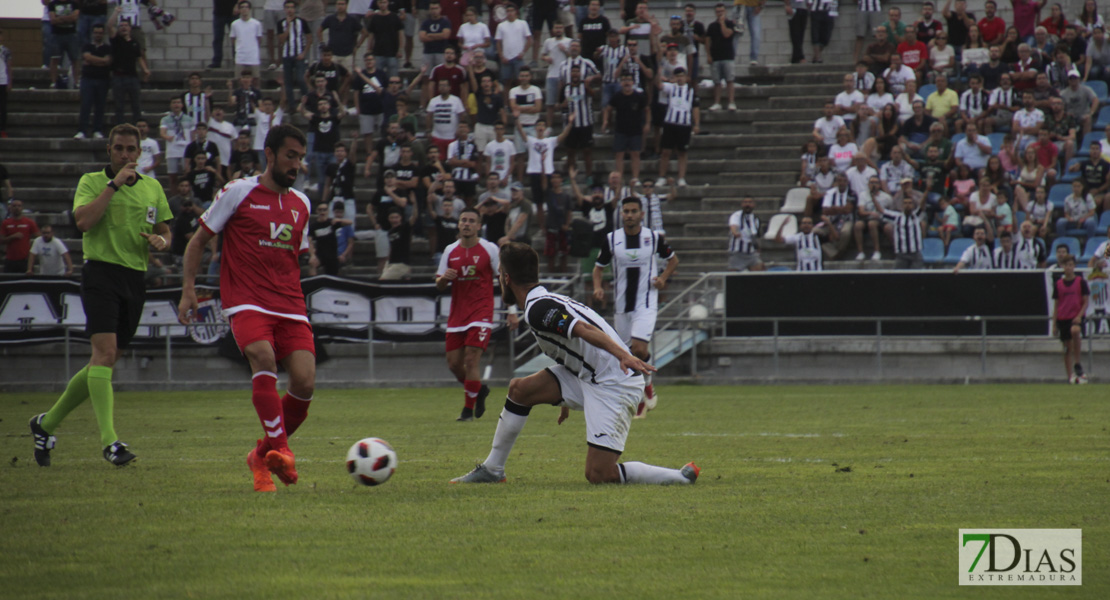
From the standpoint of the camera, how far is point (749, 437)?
11453 millimetres

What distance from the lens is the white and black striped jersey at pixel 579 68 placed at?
2392cm

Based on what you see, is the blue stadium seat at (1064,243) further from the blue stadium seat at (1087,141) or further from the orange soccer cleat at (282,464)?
the orange soccer cleat at (282,464)

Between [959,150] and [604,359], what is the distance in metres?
17.0

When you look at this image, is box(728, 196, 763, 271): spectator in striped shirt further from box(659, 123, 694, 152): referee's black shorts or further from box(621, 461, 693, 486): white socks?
box(621, 461, 693, 486): white socks

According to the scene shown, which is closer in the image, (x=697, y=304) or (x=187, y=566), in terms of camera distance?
(x=187, y=566)

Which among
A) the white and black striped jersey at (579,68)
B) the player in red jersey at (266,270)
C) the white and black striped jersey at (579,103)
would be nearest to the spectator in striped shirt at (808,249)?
the white and black striped jersey at (579,103)

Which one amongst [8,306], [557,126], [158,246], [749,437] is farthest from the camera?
[557,126]

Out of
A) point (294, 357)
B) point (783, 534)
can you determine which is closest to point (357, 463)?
point (294, 357)

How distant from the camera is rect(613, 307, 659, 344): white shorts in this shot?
1428cm

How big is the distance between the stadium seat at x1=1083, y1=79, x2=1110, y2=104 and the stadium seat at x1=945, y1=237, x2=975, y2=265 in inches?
197

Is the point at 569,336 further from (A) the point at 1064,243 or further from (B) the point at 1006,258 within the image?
(A) the point at 1064,243

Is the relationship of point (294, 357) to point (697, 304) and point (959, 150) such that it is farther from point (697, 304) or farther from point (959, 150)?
point (959, 150)

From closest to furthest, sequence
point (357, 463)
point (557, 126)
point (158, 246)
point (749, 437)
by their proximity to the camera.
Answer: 1. point (357, 463)
2. point (158, 246)
3. point (749, 437)
4. point (557, 126)

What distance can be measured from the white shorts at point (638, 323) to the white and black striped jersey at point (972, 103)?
39.5 ft
